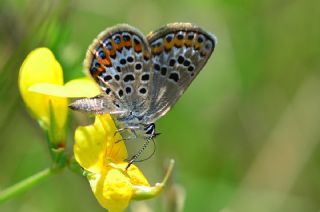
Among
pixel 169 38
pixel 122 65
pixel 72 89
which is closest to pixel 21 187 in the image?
pixel 72 89

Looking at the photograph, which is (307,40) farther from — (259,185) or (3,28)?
(3,28)

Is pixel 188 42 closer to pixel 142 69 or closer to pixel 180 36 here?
pixel 180 36

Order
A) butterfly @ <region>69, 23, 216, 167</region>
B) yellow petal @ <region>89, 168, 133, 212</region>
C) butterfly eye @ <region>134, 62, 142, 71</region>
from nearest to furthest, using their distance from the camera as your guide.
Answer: yellow petal @ <region>89, 168, 133, 212</region>, butterfly @ <region>69, 23, 216, 167</region>, butterfly eye @ <region>134, 62, 142, 71</region>

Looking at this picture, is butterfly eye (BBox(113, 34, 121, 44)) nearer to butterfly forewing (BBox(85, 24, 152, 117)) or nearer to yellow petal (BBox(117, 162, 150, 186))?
butterfly forewing (BBox(85, 24, 152, 117))

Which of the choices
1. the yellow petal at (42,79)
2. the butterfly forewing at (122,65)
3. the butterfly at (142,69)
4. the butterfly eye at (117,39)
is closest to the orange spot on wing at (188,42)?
the butterfly at (142,69)

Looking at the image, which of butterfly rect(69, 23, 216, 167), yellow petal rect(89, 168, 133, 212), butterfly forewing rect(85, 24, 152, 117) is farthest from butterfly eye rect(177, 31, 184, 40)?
yellow petal rect(89, 168, 133, 212)

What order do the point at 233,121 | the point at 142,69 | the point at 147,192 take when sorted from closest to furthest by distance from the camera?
1. the point at 147,192
2. the point at 142,69
3. the point at 233,121

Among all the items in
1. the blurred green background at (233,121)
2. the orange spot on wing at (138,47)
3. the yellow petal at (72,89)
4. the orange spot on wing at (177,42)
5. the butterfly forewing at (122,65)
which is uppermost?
the orange spot on wing at (177,42)

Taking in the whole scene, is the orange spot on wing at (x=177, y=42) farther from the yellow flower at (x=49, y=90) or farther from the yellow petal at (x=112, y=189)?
the yellow petal at (x=112, y=189)
